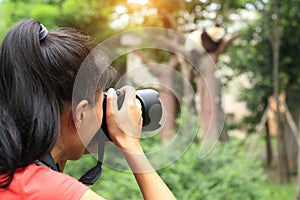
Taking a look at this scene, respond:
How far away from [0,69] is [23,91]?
6 cm

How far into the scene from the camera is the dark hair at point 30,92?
83 cm

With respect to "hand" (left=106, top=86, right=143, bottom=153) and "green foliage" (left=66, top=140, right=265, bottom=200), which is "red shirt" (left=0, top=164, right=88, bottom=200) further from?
"green foliage" (left=66, top=140, right=265, bottom=200)

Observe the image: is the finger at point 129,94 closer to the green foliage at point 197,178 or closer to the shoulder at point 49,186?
the shoulder at point 49,186

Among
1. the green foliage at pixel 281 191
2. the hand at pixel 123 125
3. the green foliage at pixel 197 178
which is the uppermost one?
the hand at pixel 123 125

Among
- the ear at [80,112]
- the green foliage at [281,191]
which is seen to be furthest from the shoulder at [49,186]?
the green foliage at [281,191]

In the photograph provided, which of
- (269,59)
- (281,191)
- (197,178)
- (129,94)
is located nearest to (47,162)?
(129,94)

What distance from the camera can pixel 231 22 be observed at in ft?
31.2

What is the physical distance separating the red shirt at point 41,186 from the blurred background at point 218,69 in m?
2.42

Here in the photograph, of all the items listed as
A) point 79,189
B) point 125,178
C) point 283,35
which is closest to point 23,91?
point 79,189

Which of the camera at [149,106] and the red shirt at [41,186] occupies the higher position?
the camera at [149,106]

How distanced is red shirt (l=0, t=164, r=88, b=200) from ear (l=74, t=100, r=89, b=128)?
0.12 metres

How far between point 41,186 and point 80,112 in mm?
160

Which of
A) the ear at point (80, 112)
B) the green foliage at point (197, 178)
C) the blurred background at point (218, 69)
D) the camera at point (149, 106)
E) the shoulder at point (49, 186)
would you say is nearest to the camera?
the shoulder at point (49, 186)

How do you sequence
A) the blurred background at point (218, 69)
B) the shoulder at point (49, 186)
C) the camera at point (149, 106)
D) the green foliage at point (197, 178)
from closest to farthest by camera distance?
the shoulder at point (49, 186), the camera at point (149, 106), the green foliage at point (197, 178), the blurred background at point (218, 69)
